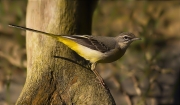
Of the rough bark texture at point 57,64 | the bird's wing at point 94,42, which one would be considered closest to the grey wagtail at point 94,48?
the bird's wing at point 94,42

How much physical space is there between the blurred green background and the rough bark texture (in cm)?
79

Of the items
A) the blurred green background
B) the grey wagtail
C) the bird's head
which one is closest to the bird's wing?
the grey wagtail

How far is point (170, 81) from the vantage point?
623 centimetres

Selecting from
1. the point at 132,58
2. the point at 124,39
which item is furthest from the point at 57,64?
the point at 132,58

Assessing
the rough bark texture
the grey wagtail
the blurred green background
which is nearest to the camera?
the rough bark texture

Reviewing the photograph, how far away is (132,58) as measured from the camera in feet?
21.3

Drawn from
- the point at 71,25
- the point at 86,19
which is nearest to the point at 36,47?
the point at 71,25

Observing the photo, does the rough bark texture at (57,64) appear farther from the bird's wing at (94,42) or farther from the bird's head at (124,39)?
the bird's head at (124,39)

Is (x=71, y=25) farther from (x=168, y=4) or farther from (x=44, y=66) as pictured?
(x=168, y=4)

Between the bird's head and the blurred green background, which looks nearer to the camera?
the bird's head

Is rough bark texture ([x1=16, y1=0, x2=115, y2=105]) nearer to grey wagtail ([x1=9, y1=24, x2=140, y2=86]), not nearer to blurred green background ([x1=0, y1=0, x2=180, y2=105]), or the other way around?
grey wagtail ([x1=9, y1=24, x2=140, y2=86])

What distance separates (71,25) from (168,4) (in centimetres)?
476

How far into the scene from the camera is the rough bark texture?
3412 mm

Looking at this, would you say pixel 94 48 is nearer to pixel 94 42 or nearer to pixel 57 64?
pixel 94 42
